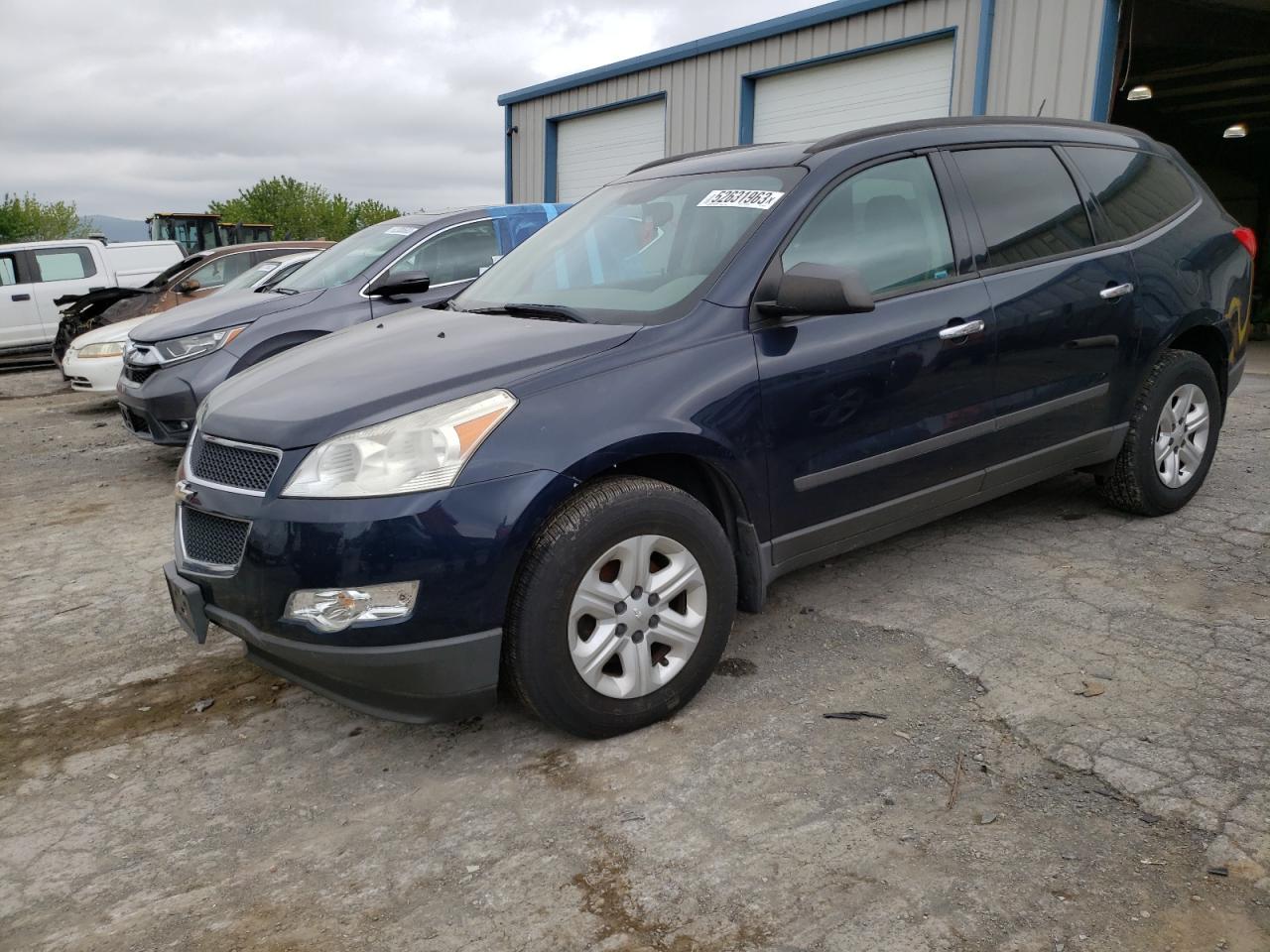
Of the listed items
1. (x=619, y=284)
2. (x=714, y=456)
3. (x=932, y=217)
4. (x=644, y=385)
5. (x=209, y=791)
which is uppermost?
(x=932, y=217)

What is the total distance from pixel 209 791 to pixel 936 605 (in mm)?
2577

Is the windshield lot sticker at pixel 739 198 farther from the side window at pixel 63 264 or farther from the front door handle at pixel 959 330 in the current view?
the side window at pixel 63 264

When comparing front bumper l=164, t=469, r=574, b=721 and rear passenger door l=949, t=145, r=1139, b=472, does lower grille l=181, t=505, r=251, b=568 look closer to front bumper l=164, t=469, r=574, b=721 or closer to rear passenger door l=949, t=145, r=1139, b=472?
front bumper l=164, t=469, r=574, b=721

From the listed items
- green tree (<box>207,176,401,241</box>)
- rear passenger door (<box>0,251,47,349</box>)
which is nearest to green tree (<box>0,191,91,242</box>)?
green tree (<box>207,176,401,241</box>)

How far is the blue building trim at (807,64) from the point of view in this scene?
1007 centimetres

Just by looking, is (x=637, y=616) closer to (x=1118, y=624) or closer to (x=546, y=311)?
(x=546, y=311)

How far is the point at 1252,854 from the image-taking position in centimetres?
229

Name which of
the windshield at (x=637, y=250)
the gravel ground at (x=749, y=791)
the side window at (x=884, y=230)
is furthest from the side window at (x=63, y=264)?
the side window at (x=884, y=230)

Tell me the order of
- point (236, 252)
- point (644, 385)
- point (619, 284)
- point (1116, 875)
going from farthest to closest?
point (236, 252), point (619, 284), point (644, 385), point (1116, 875)

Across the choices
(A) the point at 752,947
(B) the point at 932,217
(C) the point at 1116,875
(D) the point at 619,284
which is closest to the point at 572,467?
(D) the point at 619,284

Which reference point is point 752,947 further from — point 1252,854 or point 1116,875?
point 1252,854

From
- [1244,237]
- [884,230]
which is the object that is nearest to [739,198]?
[884,230]

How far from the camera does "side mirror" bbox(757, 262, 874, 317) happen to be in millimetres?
3020

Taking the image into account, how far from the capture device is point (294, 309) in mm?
6551
